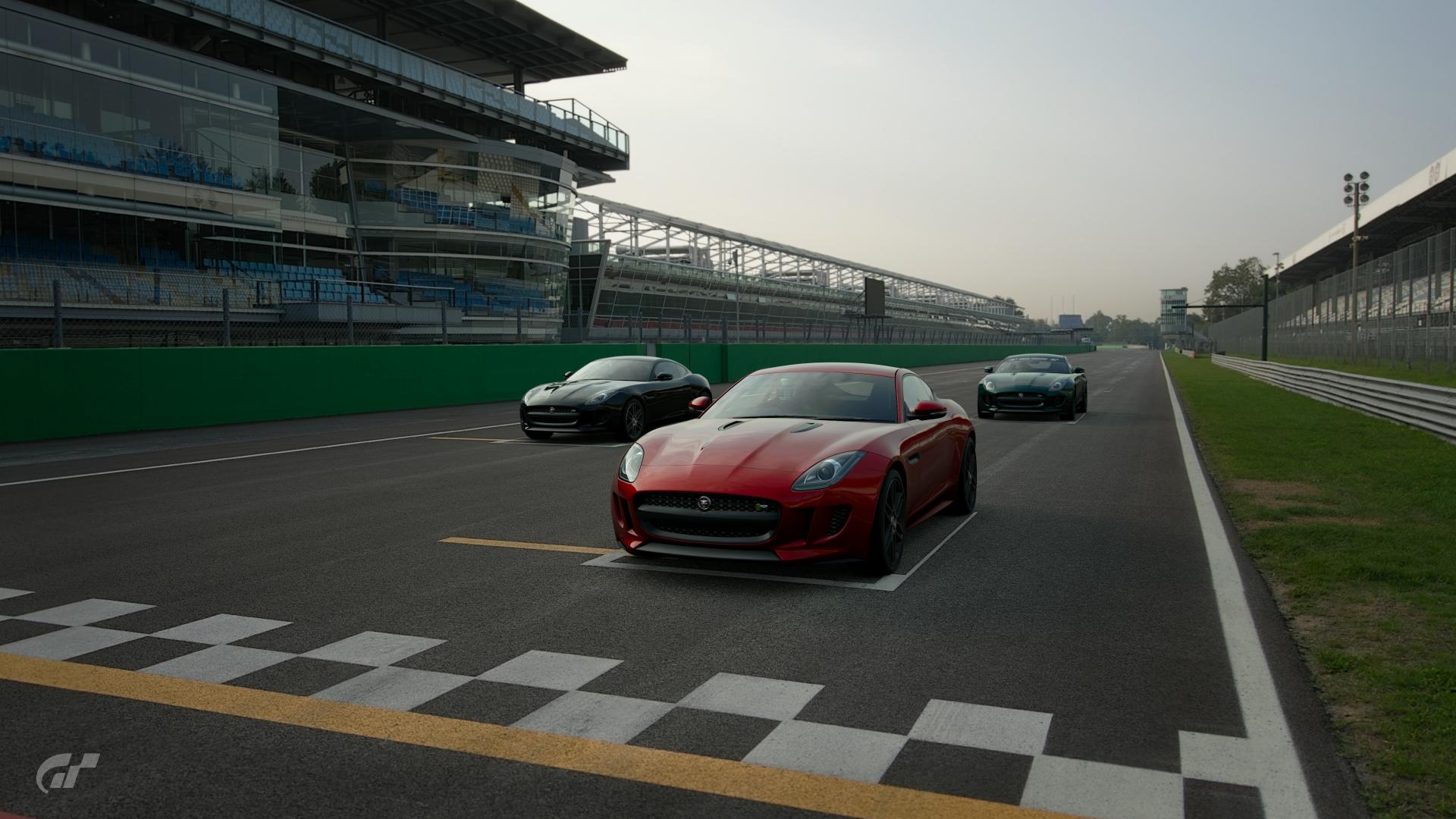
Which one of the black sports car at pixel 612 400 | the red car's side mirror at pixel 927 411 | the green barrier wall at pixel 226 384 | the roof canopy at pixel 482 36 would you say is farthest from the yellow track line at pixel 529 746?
the roof canopy at pixel 482 36

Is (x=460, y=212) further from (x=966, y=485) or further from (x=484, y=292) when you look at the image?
(x=966, y=485)

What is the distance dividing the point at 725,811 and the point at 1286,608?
378 centimetres

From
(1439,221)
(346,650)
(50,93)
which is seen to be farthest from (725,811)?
(1439,221)

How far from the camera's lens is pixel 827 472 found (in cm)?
603

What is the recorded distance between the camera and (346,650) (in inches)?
183

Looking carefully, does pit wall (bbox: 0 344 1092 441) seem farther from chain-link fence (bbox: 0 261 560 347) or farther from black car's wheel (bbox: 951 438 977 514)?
black car's wheel (bbox: 951 438 977 514)

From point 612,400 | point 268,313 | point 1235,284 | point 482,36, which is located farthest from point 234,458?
point 1235,284

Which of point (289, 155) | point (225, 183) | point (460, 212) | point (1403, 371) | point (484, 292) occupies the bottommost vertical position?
point (1403, 371)

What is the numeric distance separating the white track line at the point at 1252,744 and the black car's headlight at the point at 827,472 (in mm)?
2092

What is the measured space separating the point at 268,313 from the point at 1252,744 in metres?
31.2

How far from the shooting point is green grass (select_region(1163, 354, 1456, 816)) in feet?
11.4

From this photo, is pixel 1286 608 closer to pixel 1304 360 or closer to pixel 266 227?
pixel 266 227

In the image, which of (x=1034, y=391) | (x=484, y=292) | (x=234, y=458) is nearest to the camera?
(x=234, y=458)

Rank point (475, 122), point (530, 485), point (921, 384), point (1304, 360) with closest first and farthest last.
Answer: point (921, 384), point (530, 485), point (1304, 360), point (475, 122)
